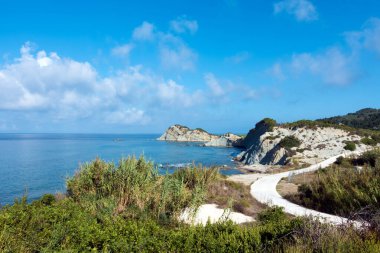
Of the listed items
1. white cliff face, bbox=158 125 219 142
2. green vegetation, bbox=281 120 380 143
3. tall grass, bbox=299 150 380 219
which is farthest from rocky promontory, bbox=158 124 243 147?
tall grass, bbox=299 150 380 219

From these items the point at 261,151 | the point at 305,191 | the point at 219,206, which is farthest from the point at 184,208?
the point at 261,151

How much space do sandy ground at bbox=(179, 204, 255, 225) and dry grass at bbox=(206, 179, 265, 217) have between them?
0.52 meters

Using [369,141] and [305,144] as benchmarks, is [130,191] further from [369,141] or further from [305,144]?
[369,141]

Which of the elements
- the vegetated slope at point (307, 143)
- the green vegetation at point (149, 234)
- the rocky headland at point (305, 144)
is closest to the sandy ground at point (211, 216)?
the green vegetation at point (149, 234)

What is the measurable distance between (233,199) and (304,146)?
38360 millimetres

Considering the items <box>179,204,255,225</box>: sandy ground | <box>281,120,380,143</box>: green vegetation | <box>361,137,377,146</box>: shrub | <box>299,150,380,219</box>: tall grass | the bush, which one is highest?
<box>281,120,380,143</box>: green vegetation

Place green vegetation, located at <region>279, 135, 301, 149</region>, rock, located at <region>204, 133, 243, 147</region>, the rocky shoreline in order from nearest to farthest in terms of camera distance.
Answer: the rocky shoreline, green vegetation, located at <region>279, 135, 301, 149</region>, rock, located at <region>204, 133, 243, 147</region>

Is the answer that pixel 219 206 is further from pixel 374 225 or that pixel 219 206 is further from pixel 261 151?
pixel 261 151

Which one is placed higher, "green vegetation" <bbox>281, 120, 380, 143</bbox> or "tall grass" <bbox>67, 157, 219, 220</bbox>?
"green vegetation" <bbox>281, 120, 380, 143</bbox>

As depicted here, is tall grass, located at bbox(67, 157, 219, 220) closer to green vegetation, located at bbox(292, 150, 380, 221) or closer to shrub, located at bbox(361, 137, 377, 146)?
green vegetation, located at bbox(292, 150, 380, 221)

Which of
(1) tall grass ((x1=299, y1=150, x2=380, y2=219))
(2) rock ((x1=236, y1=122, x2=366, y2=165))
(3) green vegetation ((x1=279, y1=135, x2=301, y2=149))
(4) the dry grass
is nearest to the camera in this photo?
(1) tall grass ((x1=299, y1=150, x2=380, y2=219))

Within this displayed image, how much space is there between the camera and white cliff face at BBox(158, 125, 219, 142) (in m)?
150

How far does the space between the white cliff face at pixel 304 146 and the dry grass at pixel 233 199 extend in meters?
26.0

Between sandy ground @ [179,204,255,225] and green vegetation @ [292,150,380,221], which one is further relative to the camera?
green vegetation @ [292,150,380,221]
